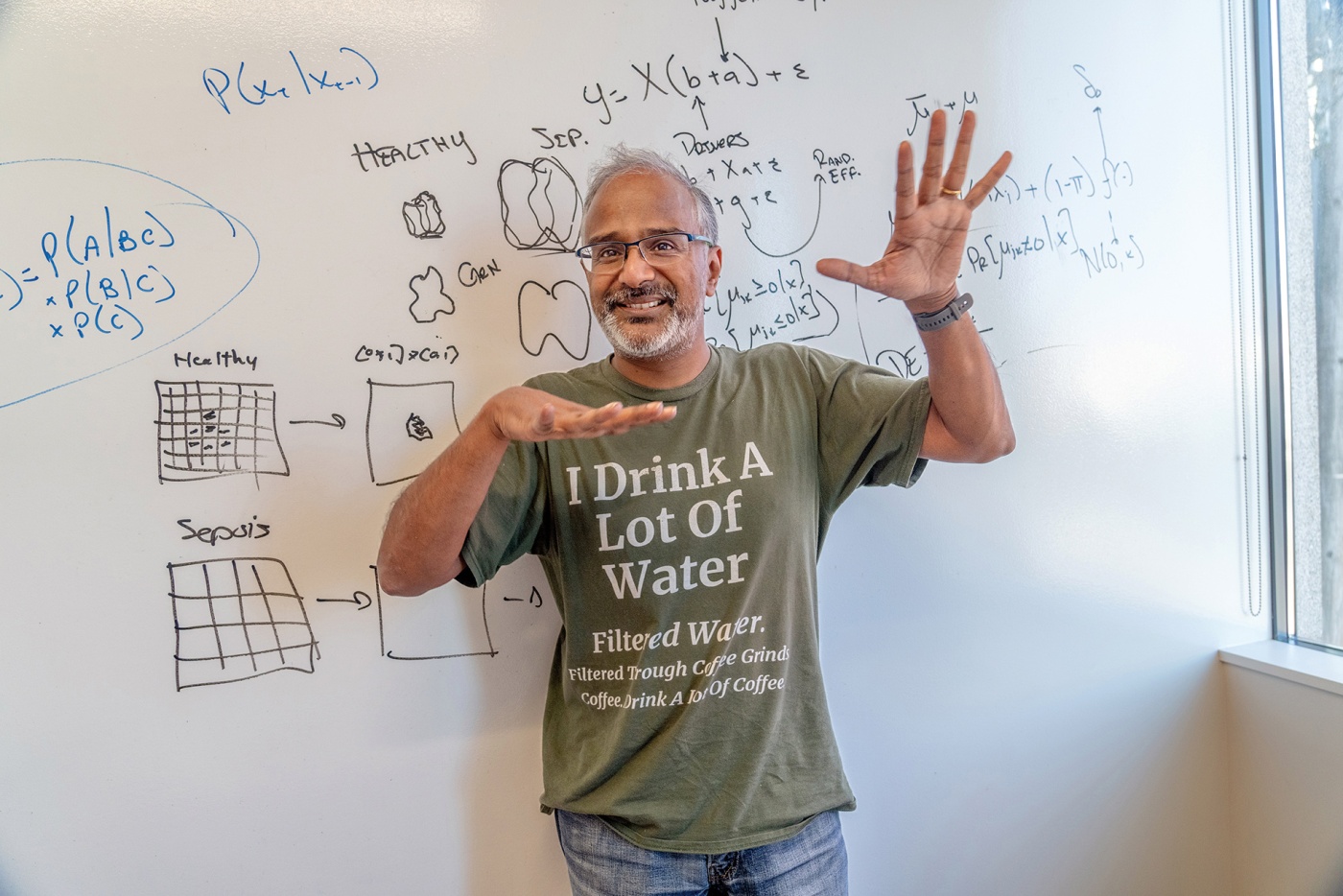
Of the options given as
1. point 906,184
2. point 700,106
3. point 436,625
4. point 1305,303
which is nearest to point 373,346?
point 436,625

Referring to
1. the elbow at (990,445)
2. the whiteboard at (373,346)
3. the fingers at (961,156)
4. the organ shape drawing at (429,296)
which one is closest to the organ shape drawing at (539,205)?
the whiteboard at (373,346)

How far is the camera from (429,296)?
52.7 inches

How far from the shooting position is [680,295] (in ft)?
3.94

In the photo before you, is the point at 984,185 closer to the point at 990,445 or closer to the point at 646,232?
the point at 990,445

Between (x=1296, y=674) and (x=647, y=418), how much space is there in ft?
4.77

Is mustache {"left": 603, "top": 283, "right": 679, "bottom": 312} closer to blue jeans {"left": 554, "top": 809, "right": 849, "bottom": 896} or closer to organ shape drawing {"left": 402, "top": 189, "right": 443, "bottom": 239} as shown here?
organ shape drawing {"left": 402, "top": 189, "right": 443, "bottom": 239}

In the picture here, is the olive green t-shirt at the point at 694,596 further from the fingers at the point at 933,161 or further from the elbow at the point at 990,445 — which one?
the fingers at the point at 933,161

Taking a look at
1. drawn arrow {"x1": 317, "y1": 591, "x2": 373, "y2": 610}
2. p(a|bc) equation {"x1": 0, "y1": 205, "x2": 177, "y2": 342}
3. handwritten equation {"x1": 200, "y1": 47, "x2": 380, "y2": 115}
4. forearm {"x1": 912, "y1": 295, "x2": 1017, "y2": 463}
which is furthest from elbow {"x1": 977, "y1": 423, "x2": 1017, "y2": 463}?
p(a|bc) equation {"x1": 0, "y1": 205, "x2": 177, "y2": 342}

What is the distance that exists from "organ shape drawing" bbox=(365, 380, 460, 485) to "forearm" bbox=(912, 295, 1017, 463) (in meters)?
0.74

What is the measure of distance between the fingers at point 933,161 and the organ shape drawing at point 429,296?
29.1 inches

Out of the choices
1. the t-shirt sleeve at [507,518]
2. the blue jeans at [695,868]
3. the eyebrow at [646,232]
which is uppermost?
the eyebrow at [646,232]

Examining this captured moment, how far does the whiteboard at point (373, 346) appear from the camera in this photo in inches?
48.1

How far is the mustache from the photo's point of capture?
1.19 m

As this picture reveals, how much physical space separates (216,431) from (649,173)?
76 centimetres
